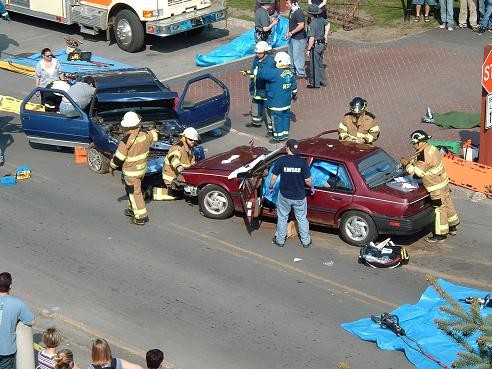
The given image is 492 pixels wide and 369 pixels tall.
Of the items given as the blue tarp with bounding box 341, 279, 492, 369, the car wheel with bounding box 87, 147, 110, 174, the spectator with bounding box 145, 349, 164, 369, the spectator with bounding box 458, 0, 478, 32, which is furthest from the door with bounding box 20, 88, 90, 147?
the spectator with bounding box 458, 0, 478, 32

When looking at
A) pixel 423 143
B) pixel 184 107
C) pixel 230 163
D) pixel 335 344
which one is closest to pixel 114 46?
pixel 184 107

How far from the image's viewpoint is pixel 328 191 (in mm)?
14344

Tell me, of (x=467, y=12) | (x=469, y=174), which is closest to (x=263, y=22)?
(x=467, y=12)

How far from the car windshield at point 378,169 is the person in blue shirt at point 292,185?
0.79 meters

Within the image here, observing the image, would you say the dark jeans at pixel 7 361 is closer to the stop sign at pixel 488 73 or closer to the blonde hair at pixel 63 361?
the blonde hair at pixel 63 361

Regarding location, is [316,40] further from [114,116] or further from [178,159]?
[178,159]

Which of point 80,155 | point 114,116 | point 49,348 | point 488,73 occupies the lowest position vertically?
point 80,155

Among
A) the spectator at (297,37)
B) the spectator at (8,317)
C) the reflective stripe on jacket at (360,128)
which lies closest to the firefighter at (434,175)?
the reflective stripe on jacket at (360,128)

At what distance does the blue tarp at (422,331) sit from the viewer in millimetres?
11312

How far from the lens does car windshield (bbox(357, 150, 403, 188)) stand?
14.2 metres

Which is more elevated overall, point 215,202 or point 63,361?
→ point 63,361

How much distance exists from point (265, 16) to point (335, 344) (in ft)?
38.6

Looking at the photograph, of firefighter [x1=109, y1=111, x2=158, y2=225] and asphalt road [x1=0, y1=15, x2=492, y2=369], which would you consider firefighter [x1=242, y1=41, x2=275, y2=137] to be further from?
firefighter [x1=109, y1=111, x2=158, y2=225]

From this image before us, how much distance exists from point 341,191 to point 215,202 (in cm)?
207
